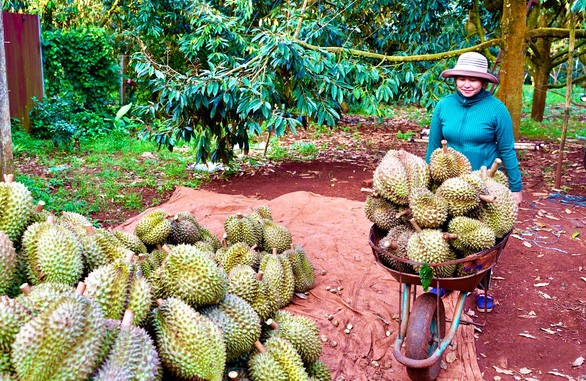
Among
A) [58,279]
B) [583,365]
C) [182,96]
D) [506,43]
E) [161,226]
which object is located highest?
[506,43]

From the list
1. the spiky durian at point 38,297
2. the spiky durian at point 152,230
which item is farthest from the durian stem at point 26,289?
the spiky durian at point 152,230

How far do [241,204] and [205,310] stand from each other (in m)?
4.42

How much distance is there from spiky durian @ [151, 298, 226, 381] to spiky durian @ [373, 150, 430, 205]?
154cm

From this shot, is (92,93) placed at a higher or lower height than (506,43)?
lower

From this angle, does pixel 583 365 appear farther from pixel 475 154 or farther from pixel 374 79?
pixel 374 79

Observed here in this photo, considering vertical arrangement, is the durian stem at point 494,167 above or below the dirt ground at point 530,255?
above

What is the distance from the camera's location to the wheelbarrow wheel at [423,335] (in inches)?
127

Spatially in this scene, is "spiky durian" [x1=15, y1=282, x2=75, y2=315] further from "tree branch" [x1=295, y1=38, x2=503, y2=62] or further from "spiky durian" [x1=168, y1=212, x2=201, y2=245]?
"tree branch" [x1=295, y1=38, x2=503, y2=62]

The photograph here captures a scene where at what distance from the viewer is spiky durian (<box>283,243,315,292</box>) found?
452cm

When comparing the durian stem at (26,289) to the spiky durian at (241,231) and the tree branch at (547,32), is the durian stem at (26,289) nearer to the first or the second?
the spiky durian at (241,231)

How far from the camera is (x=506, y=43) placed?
8281 millimetres

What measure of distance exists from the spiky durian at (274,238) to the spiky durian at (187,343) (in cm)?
254

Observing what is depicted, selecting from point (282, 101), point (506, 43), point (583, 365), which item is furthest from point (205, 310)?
point (506, 43)

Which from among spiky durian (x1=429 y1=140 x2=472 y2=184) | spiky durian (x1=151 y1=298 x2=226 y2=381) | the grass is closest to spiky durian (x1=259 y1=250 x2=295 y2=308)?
spiky durian (x1=429 y1=140 x2=472 y2=184)
